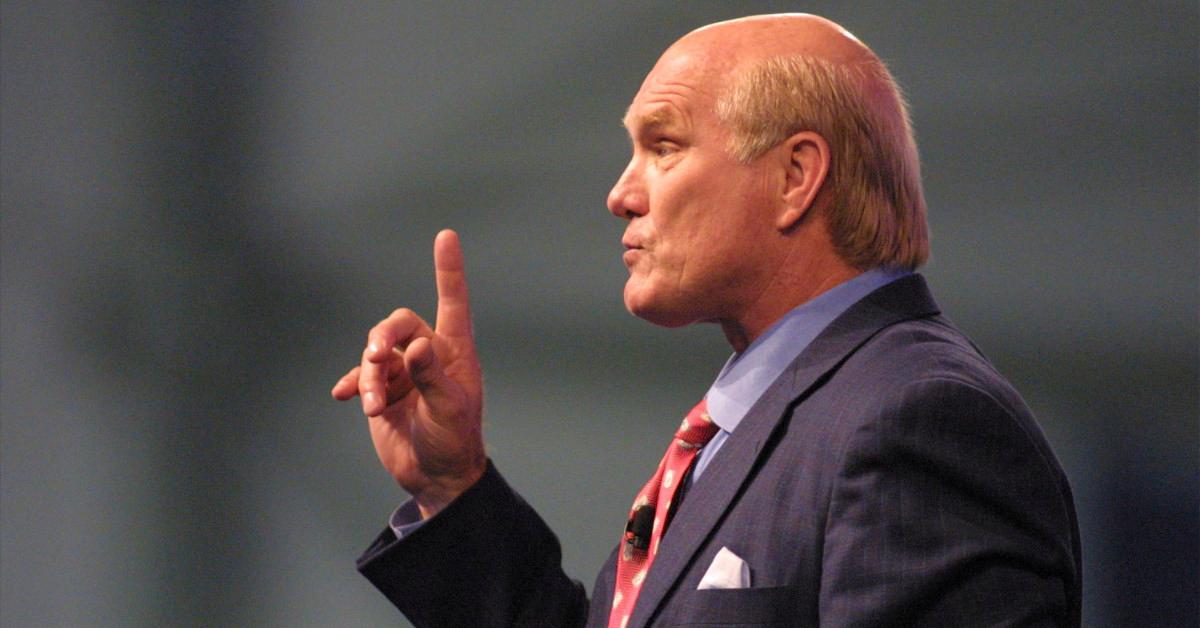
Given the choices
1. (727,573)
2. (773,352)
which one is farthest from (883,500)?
(773,352)

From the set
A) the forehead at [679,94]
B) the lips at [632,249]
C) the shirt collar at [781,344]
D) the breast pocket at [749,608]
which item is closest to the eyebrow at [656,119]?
the forehead at [679,94]

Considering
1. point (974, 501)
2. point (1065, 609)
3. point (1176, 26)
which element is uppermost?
point (1176, 26)

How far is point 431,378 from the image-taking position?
1547 mm

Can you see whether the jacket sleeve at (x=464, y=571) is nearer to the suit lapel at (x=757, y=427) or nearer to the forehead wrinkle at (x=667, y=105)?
the suit lapel at (x=757, y=427)

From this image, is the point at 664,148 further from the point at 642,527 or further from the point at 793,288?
the point at 642,527

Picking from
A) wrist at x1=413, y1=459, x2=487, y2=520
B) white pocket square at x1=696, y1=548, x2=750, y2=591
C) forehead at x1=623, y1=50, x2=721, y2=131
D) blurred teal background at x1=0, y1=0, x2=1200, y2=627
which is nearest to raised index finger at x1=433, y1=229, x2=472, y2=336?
wrist at x1=413, y1=459, x2=487, y2=520

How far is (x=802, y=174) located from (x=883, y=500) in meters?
0.41

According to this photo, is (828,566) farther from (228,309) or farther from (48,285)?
(48,285)

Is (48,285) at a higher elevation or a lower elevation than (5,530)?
higher

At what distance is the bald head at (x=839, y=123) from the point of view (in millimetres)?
1448

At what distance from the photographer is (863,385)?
1.26 m

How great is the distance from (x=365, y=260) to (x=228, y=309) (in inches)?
12.6

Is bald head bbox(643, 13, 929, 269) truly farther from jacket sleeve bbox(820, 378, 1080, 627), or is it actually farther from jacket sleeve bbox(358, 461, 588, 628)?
jacket sleeve bbox(358, 461, 588, 628)

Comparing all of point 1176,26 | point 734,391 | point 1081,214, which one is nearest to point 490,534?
point 734,391
